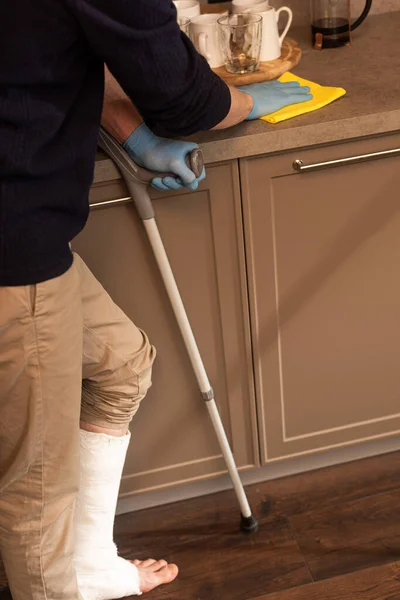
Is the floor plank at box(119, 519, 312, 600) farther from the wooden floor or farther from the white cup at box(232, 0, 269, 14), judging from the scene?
the white cup at box(232, 0, 269, 14)

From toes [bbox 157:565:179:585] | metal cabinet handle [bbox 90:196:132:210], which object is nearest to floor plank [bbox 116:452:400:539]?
toes [bbox 157:565:179:585]

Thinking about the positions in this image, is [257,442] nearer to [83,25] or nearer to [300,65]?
[300,65]

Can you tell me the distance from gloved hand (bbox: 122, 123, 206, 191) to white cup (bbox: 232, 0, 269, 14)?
51 cm

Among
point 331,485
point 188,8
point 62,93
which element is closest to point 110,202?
point 62,93

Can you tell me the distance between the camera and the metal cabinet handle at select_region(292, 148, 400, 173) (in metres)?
1.47

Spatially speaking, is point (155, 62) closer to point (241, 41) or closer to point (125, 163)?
point (125, 163)

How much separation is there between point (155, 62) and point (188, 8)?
2.42ft

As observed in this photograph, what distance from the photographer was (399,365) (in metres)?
1.81

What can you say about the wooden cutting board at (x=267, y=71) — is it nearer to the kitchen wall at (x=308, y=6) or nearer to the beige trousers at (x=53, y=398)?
the kitchen wall at (x=308, y=6)

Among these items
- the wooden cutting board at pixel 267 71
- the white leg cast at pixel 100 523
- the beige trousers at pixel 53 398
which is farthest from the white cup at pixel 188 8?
the white leg cast at pixel 100 523

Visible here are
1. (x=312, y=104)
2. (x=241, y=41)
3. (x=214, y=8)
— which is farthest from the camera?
(x=214, y=8)

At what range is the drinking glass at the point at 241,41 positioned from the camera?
158 cm

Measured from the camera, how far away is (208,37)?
65.3 inches

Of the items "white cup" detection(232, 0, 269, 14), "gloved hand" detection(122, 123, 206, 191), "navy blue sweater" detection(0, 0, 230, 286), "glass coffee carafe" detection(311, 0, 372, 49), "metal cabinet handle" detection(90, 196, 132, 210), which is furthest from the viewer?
"glass coffee carafe" detection(311, 0, 372, 49)
